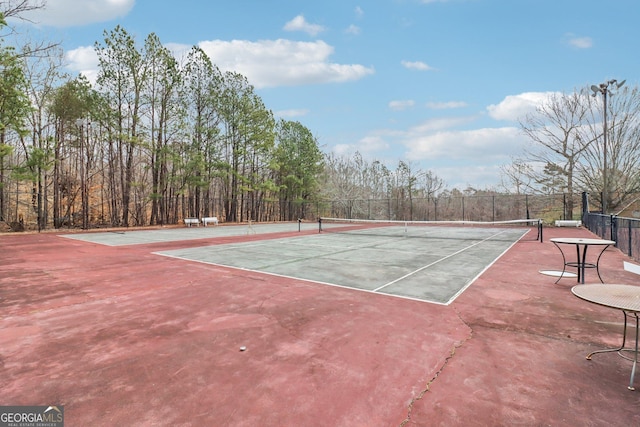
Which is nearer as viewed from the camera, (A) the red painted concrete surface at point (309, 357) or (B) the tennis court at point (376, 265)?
(A) the red painted concrete surface at point (309, 357)

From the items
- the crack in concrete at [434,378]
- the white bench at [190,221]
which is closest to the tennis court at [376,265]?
the crack in concrete at [434,378]

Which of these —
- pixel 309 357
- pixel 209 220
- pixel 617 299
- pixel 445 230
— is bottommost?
pixel 309 357

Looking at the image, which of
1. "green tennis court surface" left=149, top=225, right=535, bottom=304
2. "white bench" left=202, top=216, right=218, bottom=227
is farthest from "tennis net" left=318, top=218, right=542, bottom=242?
"white bench" left=202, top=216, right=218, bottom=227


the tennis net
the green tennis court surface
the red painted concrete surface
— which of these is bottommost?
the red painted concrete surface

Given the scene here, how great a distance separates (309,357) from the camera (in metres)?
3.07

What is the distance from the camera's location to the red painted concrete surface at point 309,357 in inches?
88.8

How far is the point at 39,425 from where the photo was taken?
7.13 feet

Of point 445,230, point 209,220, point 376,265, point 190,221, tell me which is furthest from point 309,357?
point 209,220

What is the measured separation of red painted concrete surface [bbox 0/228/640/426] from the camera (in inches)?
88.8

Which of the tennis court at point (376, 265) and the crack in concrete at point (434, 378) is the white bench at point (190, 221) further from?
the crack in concrete at point (434, 378)

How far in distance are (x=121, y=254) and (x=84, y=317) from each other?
622 cm

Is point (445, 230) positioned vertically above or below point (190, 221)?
below

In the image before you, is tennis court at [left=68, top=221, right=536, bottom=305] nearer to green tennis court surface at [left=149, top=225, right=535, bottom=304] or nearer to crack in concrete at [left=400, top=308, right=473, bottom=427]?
green tennis court surface at [left=149, top=225, right=535, bottom=304]

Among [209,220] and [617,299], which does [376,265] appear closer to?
[617,299]
